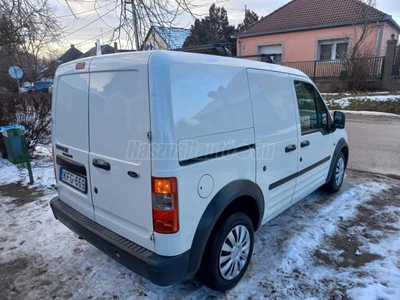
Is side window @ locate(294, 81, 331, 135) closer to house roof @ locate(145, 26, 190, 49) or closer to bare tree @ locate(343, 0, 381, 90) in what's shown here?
house roof @ locate(145, 26, 190, 49)

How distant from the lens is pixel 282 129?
9.77ft

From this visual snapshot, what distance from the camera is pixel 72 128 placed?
262 cm

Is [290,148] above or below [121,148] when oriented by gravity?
below

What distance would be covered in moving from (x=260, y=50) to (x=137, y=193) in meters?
23.0

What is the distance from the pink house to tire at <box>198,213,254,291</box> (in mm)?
15499

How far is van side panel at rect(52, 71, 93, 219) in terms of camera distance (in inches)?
97.3

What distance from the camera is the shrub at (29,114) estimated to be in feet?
19.6

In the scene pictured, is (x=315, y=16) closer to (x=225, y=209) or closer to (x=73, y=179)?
(x=225, y=209)

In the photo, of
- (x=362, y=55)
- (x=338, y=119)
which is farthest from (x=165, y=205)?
(x=362, y=55)

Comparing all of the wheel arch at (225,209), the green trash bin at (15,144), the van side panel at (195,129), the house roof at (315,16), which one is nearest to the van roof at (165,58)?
the van side panel at (195,129)

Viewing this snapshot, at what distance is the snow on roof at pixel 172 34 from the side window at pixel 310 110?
126 inches

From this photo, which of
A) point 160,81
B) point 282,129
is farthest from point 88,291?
point 282,129

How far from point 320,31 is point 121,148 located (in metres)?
21.2

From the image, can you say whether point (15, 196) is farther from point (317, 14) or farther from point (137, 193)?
point (317, 14)
